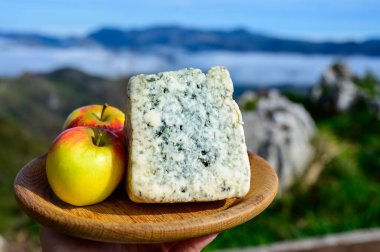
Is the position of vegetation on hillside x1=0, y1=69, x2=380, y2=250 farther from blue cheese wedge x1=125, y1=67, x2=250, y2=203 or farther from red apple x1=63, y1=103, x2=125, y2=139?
blue cheese wedge x1=125, y1=67, x2=250, y2=203

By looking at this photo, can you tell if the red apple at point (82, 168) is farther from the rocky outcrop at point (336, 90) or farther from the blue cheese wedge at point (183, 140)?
the rocky outcrop at point (336, 90)

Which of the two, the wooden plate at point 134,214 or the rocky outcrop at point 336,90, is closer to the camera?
the wooden plate at point 134,214

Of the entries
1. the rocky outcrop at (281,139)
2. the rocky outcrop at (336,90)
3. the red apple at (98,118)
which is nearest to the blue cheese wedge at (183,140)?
the red apple at (98,118)

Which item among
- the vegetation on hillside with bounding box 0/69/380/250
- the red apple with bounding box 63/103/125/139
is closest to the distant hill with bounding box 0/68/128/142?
the vegetation on hillside with bounding box 0/69/380/250

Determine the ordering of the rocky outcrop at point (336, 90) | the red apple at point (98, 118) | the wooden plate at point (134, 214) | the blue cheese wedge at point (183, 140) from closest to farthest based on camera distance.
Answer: the wooden plate at point (134, 214)
the blue cheese wedge at point (183, 140)
the red apple at point (98, 118)
the rocky outcrop at point (336, 90)

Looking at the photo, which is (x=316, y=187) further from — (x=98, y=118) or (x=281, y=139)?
(x=98, y=118)

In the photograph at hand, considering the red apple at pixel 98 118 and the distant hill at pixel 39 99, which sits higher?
the red apple at pixel 98 118

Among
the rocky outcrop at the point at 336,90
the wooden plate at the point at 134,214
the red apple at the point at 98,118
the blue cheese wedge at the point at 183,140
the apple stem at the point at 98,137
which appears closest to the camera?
the wooden plate at the point at 134,214
